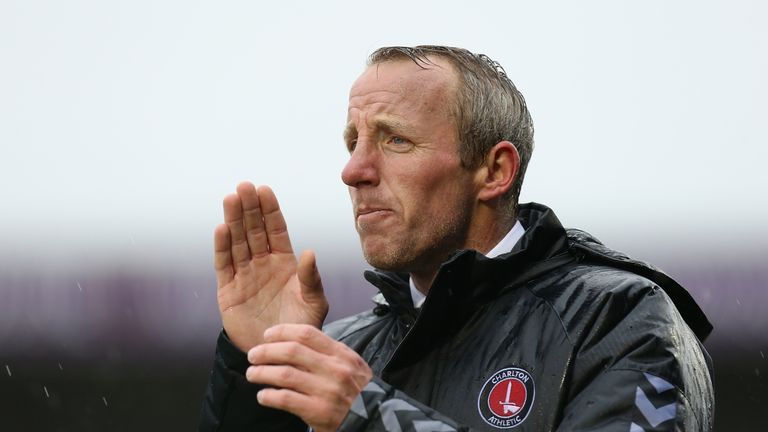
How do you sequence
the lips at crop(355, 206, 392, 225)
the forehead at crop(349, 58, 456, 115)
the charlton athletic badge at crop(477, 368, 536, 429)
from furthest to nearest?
1. the forehead at crop(349, 58, 456, 115)
2. the lips at crop(355, 206, 392, 225)
3. the charlton athletic badge at crop(477, 368, 536, 429)

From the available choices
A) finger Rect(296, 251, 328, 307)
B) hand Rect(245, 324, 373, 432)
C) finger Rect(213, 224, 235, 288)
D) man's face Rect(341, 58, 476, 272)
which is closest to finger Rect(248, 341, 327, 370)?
hand Rect(245, 324, 373, 432)

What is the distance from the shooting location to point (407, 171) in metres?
3.35

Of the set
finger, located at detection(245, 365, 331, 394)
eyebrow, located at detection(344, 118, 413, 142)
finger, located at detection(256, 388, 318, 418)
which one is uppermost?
eyebrow, located at detection(344, 118, 413, 142)

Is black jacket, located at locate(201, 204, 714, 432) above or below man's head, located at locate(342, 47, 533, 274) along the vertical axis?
below

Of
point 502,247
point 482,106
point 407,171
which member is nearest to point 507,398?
point 502,247

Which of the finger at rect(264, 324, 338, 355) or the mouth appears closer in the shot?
the finger at rect(264, 324, 338, 355)

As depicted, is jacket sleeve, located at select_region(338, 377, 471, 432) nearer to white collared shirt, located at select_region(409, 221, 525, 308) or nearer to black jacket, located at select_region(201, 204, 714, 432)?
black jacket, located at select_region(201, 204, 714, 432)

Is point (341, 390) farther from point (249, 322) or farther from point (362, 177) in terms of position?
point (362, 177)

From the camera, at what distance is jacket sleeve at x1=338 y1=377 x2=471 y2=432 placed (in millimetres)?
2561

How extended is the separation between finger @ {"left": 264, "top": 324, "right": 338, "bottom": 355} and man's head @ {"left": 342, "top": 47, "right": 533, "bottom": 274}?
746 millimetres

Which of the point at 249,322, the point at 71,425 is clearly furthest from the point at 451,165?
the point at 71,425

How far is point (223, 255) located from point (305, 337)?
0.71m

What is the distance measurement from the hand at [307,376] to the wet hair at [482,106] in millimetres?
1087

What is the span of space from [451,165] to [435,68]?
1.19 feet
